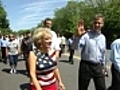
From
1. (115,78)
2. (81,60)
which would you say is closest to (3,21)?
(115,78)

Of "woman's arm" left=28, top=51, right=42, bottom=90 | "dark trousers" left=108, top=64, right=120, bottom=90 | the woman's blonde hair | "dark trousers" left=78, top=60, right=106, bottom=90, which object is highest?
the woman's blonde hair

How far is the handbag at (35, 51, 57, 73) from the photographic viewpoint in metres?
4.47

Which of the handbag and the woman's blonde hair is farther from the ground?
the woman's blonde hair

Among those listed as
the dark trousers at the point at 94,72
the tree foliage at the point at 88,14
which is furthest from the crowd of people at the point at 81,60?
the tree foliage at the point at 88,14

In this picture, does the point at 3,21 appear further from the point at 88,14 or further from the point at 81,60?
the point at 81,60

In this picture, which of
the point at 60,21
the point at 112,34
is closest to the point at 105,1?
the point at 112,34

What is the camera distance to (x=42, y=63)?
4492mm

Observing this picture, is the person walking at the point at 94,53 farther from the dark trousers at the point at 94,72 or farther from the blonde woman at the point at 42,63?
the blonde woman at the point at 42,63

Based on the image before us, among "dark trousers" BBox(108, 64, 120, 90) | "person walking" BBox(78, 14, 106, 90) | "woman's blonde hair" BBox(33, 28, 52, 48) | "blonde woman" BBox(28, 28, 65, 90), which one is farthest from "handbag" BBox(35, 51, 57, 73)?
"dark trousers" BBox(108, 64, 120, 90)

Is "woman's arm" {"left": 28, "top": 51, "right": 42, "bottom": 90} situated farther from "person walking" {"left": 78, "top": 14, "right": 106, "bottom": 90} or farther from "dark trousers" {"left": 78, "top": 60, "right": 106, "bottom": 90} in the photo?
"dark trousers" {"left": 78, "top": 60, "right": 106, "bottom": 90}

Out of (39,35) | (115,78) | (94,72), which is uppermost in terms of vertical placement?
(39,35)

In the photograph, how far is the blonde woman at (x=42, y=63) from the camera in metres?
4.37

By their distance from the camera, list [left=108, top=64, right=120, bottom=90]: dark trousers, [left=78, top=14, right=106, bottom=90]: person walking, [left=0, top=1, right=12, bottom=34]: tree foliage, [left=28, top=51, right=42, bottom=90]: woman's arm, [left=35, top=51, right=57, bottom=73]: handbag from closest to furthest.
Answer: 1. [left=28, top=51, right=42, bottom=90]: woman's arm
2. [left=35, top=51, right=57, bottom=73]: handbag
3. [left=78, top=14, right=106, bottom=90]: person walking
4. [left=108, top=64, right=120, bottom=90]: dark trousers
5. [left=0, top=1, right=12, bottom=34]: tree foliage

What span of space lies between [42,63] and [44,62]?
0.03m
